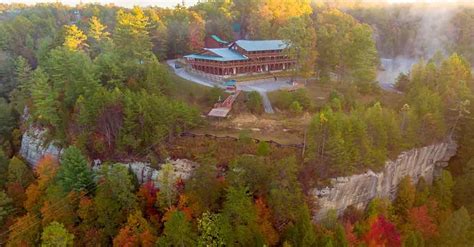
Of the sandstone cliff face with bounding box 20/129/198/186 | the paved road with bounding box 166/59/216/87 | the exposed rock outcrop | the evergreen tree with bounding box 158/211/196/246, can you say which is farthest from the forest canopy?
the paved road with bounding box 166/59/216/87

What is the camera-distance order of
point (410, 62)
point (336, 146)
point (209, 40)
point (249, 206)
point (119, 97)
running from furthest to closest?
point (410, 62) → point (209, 40) → point (119, 97) → point (336, 146) → point (249, 206)

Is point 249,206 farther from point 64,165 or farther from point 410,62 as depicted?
point 410,62

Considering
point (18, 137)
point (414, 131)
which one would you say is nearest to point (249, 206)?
point (414, 131)

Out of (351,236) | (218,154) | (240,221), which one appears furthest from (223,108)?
(351,236)

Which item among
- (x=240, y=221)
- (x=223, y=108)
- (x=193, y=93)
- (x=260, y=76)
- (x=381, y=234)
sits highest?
(x=260, y=76)

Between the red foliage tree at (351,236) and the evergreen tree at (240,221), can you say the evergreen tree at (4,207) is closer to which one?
the evergreen tree at (240,221)

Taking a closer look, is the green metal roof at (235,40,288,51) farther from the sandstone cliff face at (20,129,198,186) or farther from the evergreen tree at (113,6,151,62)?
the sandstone cliff face at (20,129,198,186)

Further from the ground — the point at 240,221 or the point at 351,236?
the point at 240,221

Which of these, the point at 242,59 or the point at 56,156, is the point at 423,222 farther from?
the point at 56,156
